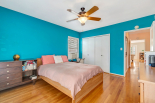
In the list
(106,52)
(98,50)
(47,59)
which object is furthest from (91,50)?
(47,59)

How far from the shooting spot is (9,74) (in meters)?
2.07

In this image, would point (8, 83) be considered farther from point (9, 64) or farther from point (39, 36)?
point (39, 36)

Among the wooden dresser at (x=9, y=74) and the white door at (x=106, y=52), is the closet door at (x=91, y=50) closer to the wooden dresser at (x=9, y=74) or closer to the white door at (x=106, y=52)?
the white door at (x=106, y=52)

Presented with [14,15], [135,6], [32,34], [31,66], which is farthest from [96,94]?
[14,15]

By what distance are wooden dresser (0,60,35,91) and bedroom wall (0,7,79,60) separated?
504 mm

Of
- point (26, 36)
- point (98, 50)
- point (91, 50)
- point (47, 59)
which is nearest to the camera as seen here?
point (26, 36)

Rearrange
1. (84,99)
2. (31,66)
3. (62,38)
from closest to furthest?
(84,99), (31,66), (62,38)

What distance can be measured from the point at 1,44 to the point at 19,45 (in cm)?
46

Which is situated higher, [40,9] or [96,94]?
[40,9]

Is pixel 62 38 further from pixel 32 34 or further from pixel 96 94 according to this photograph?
pixel 96 94

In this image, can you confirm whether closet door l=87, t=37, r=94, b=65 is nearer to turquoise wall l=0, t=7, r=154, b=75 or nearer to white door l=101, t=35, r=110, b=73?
turquoise wall l=0, t=7, r=154, b=75

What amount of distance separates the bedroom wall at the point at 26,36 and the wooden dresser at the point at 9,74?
504 millimetres

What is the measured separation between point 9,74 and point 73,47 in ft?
11.4

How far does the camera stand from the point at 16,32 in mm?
2559
